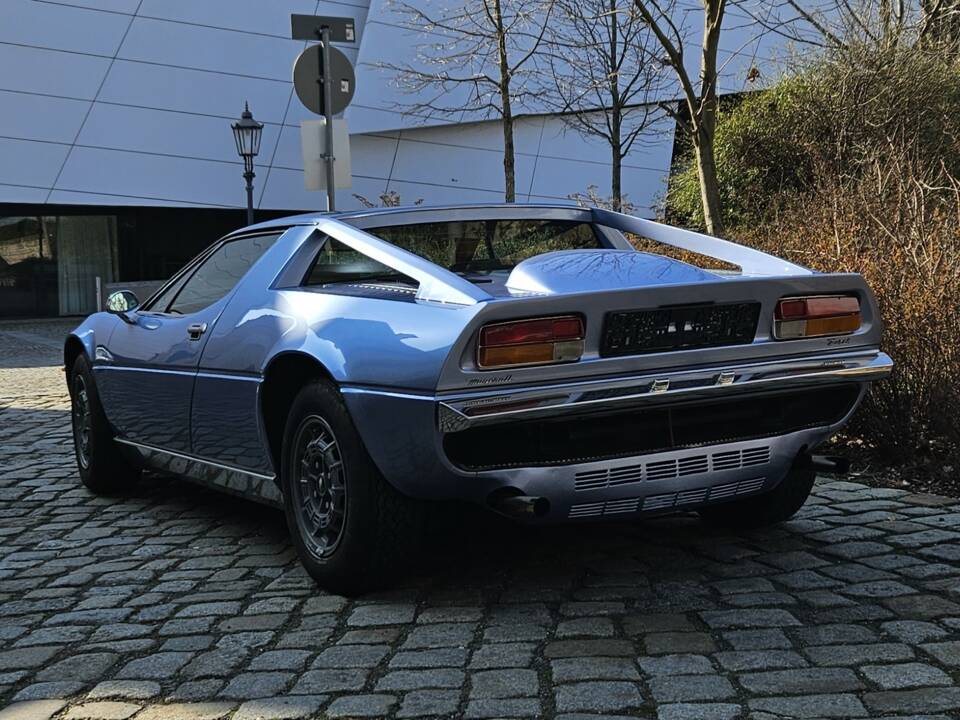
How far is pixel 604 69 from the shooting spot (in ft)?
71.7

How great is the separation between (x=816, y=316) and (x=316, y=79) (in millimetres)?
5312

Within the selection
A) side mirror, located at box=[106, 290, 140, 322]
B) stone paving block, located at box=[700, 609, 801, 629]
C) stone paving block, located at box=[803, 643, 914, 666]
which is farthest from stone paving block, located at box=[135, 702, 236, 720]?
side mirror, located at box=[106, 290, 140, 322]

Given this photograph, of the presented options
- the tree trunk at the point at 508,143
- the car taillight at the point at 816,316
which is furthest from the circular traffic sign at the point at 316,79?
the tree trunk at the point at 508,143

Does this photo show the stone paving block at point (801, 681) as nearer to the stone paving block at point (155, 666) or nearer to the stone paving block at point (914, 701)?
the stone paving block at point (914, 701)

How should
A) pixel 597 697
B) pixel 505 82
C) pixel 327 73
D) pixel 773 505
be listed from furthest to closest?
pixel 505 82 < pixel 327 73 < pixel 773 505 < pixel 597 697

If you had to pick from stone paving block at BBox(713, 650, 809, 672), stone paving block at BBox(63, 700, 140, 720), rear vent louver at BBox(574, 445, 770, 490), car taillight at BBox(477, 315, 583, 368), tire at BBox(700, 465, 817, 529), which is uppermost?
car taillight at BBox(477, 315, 583, 368)

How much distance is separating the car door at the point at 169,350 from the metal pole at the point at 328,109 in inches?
113

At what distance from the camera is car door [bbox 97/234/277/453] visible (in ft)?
15.9

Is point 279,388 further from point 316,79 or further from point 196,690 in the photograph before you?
point 316,79

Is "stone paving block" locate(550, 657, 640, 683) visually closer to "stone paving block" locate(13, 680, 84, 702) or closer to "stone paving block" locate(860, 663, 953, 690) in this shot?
"stone paving block" locate(860, 663, 953, 690)

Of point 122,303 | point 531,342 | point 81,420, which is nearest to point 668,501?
point 531,342

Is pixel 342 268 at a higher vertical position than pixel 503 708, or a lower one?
higher

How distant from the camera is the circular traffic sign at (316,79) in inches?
325

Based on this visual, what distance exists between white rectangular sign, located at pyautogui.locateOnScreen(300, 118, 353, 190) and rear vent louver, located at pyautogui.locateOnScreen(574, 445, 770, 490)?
5.32m
